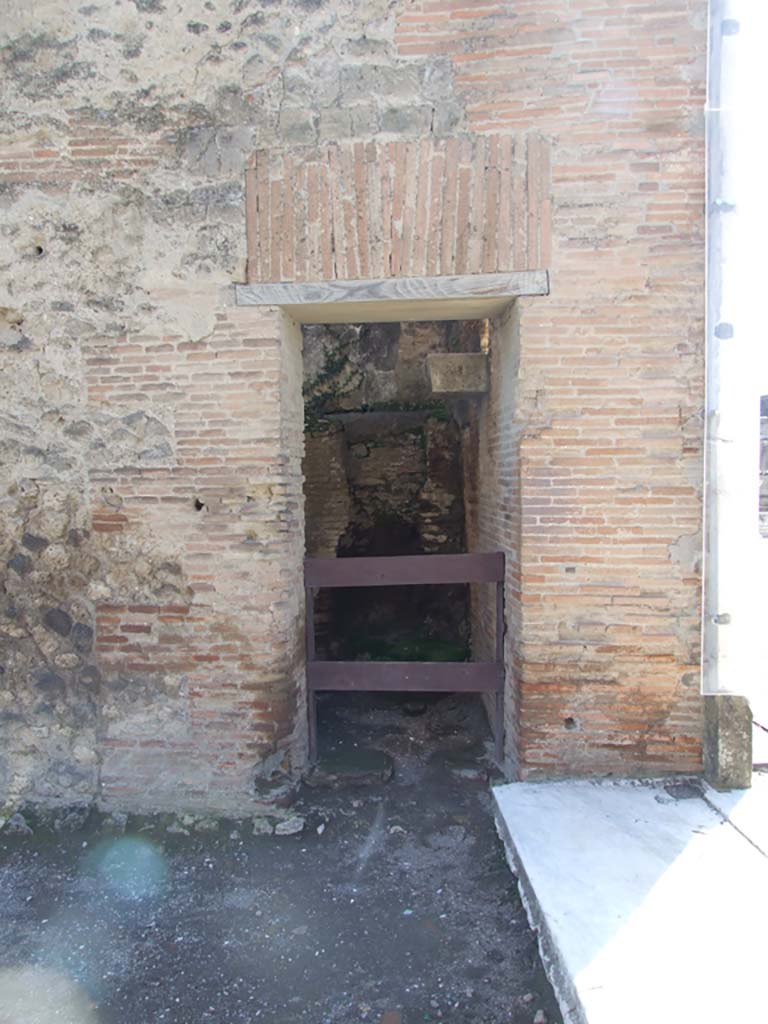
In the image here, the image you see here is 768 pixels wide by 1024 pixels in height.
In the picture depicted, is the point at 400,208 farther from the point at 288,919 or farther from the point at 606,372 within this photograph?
the point at 288,919

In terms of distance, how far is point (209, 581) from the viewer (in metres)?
4.02

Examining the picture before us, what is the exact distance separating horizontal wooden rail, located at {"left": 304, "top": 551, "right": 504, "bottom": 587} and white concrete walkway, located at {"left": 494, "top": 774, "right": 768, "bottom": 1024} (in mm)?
1320

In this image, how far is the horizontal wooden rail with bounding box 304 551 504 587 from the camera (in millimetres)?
4328

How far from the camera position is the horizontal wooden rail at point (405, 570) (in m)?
4.33

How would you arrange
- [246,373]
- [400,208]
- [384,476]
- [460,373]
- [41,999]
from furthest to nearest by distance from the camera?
[384,476] → [460,373] → [246,373] → [400,208] → [41,999]

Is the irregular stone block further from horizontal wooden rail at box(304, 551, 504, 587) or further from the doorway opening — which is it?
horizontal wooden rail at box(304, 551, 504, 587)

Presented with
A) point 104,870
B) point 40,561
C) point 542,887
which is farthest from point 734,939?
point 40,561

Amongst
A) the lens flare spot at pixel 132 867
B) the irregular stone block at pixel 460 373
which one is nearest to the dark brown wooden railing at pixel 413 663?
the lens flare spot at pixel 132 867

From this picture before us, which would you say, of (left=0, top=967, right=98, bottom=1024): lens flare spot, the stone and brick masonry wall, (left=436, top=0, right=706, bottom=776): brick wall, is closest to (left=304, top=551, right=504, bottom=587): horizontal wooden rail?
the stone and brick masonry wall

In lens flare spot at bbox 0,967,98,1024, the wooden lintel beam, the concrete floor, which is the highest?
the wooden lintel beam

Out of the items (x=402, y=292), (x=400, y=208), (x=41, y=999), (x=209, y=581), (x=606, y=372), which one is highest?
(x=400, y=208)

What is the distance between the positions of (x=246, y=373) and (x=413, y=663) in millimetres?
2170

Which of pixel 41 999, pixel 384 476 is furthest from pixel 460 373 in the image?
pixel 41 999

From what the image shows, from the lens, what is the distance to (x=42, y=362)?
4012 mm
